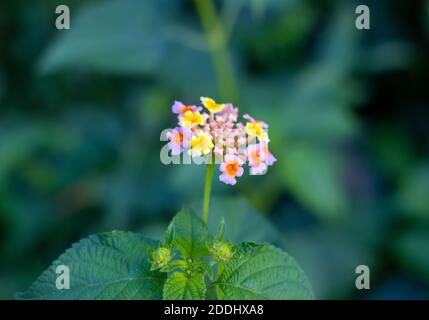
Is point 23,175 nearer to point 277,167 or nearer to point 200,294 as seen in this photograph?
point 277,167

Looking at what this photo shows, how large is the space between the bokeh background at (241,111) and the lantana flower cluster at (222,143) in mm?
644

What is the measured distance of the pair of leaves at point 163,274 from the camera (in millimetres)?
593

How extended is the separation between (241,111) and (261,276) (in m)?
0.92

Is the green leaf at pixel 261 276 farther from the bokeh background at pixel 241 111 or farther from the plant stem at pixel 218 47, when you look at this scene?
the plant stem at pixel 218 47

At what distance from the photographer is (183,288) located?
0.59m

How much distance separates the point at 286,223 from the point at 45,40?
85 centimetres

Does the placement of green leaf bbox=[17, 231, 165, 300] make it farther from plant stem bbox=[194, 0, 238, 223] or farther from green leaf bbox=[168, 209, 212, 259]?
plant stem bbox=[194, 0, 238, 223]

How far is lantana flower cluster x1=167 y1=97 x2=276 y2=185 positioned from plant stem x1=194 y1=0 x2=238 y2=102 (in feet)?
2.61

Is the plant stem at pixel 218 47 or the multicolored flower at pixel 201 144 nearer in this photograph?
the multicolored flower at pixel 201 144

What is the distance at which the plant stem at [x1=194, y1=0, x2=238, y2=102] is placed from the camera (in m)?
1.41

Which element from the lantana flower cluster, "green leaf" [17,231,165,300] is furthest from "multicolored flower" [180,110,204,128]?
"green leaf" [17,231,165,300]

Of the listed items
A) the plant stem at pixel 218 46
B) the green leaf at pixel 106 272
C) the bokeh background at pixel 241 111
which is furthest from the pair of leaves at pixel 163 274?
the plant stem at pixel 218 46

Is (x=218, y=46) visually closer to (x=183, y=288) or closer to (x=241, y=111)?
(x=241, y=111)
